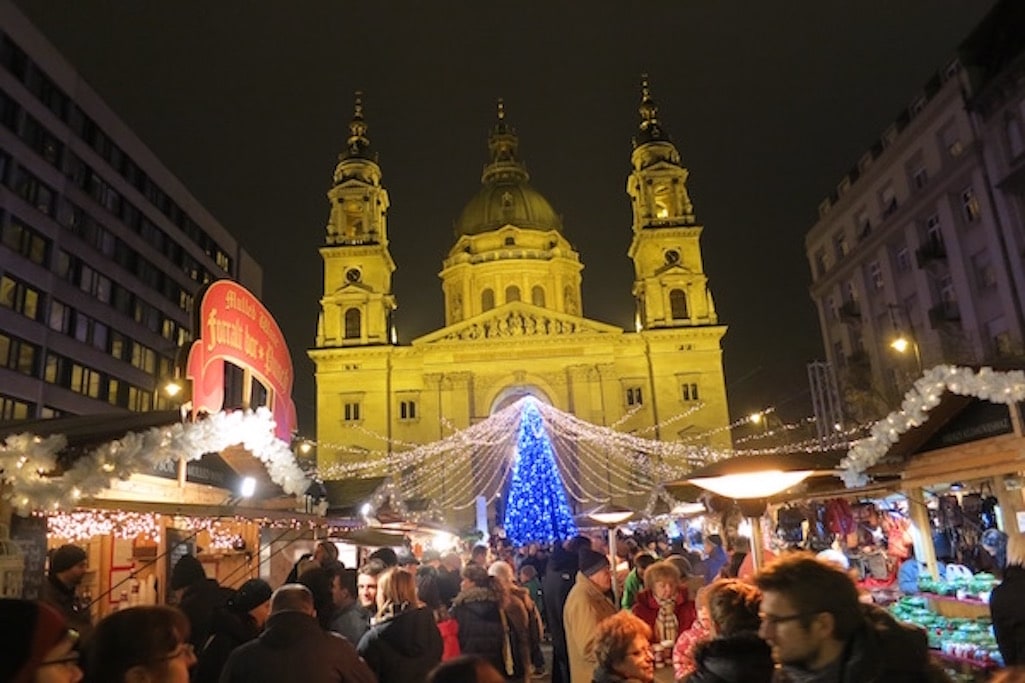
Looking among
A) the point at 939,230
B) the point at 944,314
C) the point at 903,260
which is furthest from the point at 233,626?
the point at 903,260

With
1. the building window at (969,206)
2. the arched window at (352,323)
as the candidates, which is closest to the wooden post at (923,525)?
the building window at (969,206)

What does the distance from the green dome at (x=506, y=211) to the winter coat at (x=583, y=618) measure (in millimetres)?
54109

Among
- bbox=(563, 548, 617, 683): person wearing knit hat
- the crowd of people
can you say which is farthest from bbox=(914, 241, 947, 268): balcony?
bbox=(563, 548, 617, 683): person wearing knit hat

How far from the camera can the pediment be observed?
5012 cm

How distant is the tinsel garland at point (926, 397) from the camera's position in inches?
300

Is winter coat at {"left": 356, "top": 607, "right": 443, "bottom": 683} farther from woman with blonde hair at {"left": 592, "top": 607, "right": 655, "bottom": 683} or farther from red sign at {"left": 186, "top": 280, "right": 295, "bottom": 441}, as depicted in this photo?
red sign at {"left": 186, "top": 280, "right": 295, "bottom": 441}

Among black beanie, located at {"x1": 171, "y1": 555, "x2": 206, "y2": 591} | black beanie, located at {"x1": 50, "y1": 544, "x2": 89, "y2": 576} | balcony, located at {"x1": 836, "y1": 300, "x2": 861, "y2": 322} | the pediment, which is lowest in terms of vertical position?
Result: black beanie, located at {"x1": 171, "y1": 555, "x2": 206, "y2": 591}

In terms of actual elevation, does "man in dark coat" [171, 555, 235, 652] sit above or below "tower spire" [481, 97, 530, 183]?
below

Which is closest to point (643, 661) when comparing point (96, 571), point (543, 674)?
point (543, 674)

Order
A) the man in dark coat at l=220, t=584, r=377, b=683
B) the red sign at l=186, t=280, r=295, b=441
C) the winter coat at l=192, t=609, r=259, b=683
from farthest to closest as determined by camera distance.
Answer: the red sign at l=186, t=280, r=295, b=441 < the winter coat at l=192, t=609, r=259, b=683 < the man in dark coat at l=220, t=584, r=377, b=683

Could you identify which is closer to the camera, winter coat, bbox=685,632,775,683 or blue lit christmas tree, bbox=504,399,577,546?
winter coat, bbox=685,632,775,683

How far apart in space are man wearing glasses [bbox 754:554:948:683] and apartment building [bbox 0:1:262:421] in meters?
30.2

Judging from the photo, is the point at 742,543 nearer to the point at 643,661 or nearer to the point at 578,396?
the point at 643,661

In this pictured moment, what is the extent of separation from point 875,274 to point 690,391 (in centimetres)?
1429
